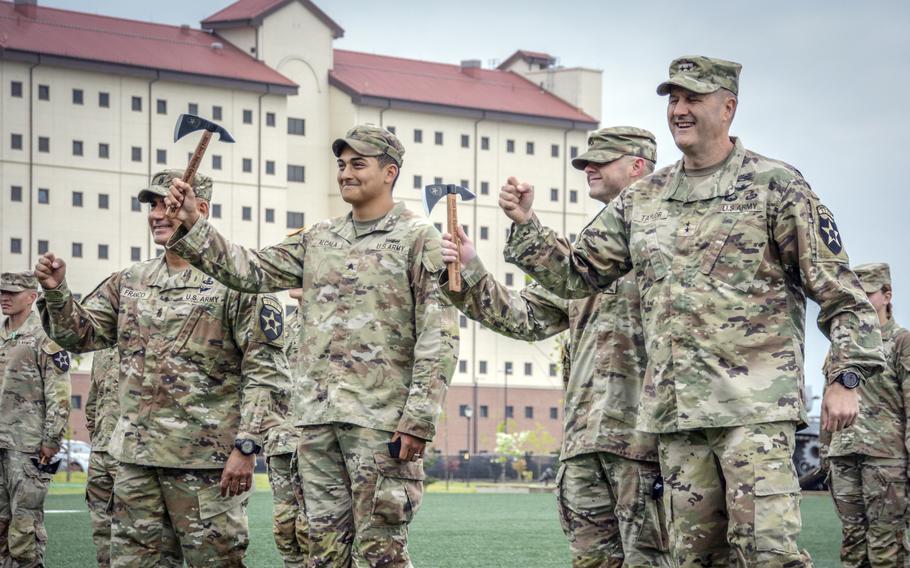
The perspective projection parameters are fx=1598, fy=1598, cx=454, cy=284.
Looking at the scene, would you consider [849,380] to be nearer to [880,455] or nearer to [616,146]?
[616,146]

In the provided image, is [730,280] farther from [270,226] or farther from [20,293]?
[270,226]

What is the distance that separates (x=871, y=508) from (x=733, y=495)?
A: 7129 mm

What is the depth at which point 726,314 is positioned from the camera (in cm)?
710

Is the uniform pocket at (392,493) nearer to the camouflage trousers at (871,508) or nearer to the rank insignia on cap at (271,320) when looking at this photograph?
the rank insignia on cap at (271,320)

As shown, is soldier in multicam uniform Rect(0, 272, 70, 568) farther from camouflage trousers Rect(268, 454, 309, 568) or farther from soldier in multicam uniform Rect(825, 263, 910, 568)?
soldier in multicam uniform Rect(825, 263, 910, 568)

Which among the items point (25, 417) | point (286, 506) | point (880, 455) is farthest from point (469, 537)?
point (880, 455)

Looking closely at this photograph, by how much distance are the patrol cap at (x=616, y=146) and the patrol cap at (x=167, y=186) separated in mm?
2299

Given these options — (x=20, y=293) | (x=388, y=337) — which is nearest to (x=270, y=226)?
(x=20, y=293)

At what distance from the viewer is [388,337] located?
28.3 ft

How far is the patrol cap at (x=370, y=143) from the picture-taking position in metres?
8.90

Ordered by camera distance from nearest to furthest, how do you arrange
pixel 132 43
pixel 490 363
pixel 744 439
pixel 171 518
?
pixel 744 439, pixel 171 518, pixel 132 43, pixel 490 363

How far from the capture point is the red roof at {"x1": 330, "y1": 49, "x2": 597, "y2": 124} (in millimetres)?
109438

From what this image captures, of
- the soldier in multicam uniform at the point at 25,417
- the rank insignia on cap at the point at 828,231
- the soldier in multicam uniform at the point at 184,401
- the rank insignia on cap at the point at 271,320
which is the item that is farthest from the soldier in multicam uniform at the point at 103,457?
the rank insignia on cap at the point at 828,231

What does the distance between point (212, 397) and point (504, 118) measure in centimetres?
10444
